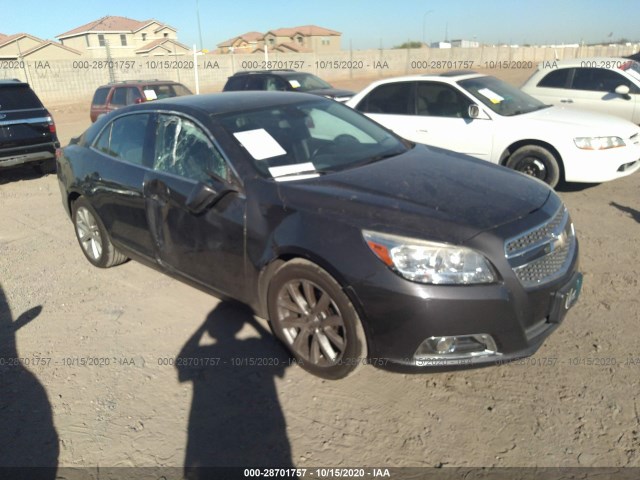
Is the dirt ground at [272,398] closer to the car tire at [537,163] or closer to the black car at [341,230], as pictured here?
the black car at [341,230]

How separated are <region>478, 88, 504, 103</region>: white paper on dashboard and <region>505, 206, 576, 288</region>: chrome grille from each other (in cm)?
407

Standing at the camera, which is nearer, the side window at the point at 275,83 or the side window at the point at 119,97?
the side window at the point at 275,83

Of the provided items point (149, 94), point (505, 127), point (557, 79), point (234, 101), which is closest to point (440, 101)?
point (505, 127)

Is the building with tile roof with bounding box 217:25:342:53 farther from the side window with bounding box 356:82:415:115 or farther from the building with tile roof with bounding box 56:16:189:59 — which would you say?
the side window with bounding box 356:82:415:115

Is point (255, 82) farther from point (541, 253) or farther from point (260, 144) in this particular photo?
point (541, 253)

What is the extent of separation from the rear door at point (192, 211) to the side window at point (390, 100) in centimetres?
412

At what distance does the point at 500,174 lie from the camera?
3.36m

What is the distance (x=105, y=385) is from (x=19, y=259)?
2759 millimetres

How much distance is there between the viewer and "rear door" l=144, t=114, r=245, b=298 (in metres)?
3.21

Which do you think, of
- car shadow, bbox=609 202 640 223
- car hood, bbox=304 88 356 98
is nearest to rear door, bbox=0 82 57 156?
car hood, bbox=304 88 356 98

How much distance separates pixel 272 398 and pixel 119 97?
39.5 ft

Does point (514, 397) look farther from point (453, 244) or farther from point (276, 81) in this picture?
point (276, 81)

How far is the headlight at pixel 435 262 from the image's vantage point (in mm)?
2518

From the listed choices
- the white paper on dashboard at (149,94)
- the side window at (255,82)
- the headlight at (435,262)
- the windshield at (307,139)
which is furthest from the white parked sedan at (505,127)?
the white paper on dashboard at (149,94)
